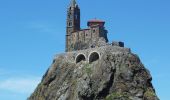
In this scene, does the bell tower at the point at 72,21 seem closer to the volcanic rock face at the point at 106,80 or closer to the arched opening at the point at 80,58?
→ the arched opening at the point at 80,58

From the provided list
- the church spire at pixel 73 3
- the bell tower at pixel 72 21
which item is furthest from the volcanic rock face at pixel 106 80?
the church spire at pixel 73 3

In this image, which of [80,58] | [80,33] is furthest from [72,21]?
[80,58]

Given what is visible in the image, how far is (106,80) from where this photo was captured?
541 feet

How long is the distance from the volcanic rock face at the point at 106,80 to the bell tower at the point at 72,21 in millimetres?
12619

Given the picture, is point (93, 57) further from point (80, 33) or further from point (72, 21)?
point (72, 21)

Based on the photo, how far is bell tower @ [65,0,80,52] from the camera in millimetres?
188562

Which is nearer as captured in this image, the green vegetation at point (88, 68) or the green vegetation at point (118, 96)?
the green vegetation at point (118, 96)

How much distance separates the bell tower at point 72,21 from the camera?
18856 cm

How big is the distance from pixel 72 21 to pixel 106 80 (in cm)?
3356

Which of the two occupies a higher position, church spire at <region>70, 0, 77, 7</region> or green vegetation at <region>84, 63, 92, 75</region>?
church spire at <region>70, 0, 77, 7</region>

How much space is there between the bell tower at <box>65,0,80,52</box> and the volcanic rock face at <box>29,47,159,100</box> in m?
12.6

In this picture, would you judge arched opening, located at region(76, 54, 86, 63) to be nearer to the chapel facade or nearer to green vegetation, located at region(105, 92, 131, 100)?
the chapel facade

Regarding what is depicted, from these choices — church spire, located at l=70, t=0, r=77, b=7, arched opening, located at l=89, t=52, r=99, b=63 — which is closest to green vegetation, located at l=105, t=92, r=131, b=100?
arched opening, located at l=89, t=52, r=99, b=63

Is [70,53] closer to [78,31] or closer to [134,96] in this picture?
[78,31]
